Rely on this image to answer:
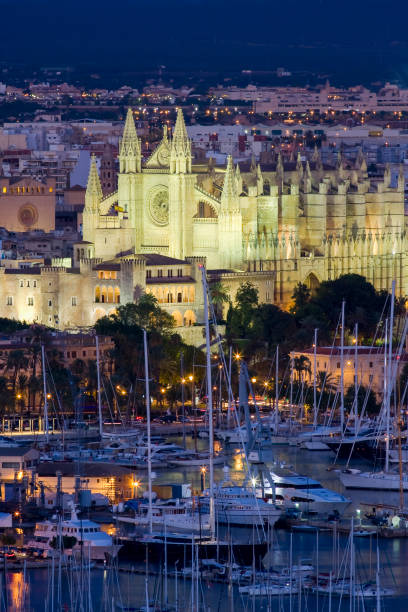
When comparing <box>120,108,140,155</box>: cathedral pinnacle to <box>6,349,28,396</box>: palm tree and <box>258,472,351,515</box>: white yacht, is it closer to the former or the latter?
<box>6,349,28,396</box>: palm tree

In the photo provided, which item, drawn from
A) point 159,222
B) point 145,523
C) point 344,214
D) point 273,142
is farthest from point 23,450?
point 273,142

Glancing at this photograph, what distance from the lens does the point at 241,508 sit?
2339 inches

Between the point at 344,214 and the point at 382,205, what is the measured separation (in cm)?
315

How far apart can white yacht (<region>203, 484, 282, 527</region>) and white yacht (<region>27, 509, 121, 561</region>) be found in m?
3.29

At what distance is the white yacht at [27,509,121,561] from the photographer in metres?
55.0

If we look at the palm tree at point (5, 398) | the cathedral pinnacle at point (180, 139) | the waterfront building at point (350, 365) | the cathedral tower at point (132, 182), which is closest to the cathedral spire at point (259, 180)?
the cathedral pinnacle at point (180, 139)

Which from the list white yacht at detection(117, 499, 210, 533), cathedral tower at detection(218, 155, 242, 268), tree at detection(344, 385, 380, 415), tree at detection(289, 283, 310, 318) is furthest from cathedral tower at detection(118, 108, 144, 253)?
white yacht at detection(117, 499, 210, 533)

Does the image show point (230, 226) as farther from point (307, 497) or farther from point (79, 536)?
point (79, 536)

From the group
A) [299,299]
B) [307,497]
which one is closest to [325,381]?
[307,497]

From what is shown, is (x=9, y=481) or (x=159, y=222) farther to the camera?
(x=159, y=222)

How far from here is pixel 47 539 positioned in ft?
184

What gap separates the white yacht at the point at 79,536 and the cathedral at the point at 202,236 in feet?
121

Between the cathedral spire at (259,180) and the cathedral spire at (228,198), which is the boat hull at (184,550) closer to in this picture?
the cathedral spire at (228,198)

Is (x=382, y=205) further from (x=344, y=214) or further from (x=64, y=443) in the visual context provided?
(x=64, y=443)
